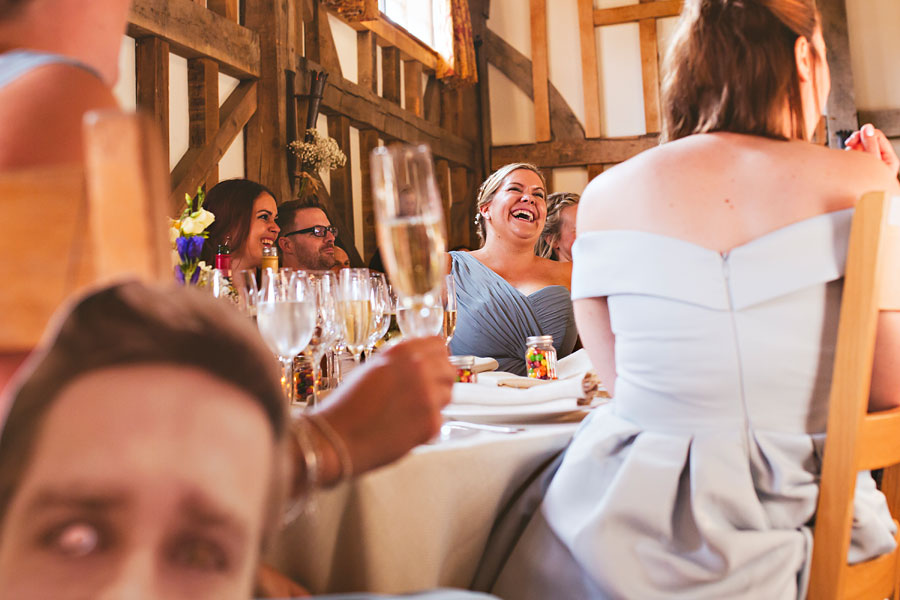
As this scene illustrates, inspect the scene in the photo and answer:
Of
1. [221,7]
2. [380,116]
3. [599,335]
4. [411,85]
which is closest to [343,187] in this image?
[380,116]

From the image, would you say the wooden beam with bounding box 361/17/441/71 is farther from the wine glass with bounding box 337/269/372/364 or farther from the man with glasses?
the wine glass with bounding box 337/269/372/364

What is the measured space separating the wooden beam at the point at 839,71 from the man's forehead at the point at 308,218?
17.7 feet

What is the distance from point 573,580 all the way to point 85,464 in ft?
2.89

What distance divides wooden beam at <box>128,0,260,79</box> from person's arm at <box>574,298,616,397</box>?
305cm

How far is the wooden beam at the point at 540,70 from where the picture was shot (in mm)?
8188

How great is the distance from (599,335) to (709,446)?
0.32 m

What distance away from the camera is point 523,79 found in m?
8.33

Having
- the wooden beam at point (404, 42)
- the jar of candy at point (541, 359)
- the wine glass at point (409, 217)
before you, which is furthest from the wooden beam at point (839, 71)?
the wine glass at point (409, 217)

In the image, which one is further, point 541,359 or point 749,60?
point 541,359

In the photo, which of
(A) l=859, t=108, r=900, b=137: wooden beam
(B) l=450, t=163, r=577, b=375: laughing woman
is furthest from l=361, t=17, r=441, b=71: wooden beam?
(A) l=859, t=108, r=900, b=137: wooden beam

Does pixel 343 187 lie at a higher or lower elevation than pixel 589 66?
lower

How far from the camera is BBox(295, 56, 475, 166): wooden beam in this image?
5.43m

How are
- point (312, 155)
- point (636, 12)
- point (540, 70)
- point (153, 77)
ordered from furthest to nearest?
1. point (540, 70)
2. point (636, 12)
3. point (312, 155)
4. point (153, 77)

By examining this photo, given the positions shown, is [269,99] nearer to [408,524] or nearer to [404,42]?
[404,42]
